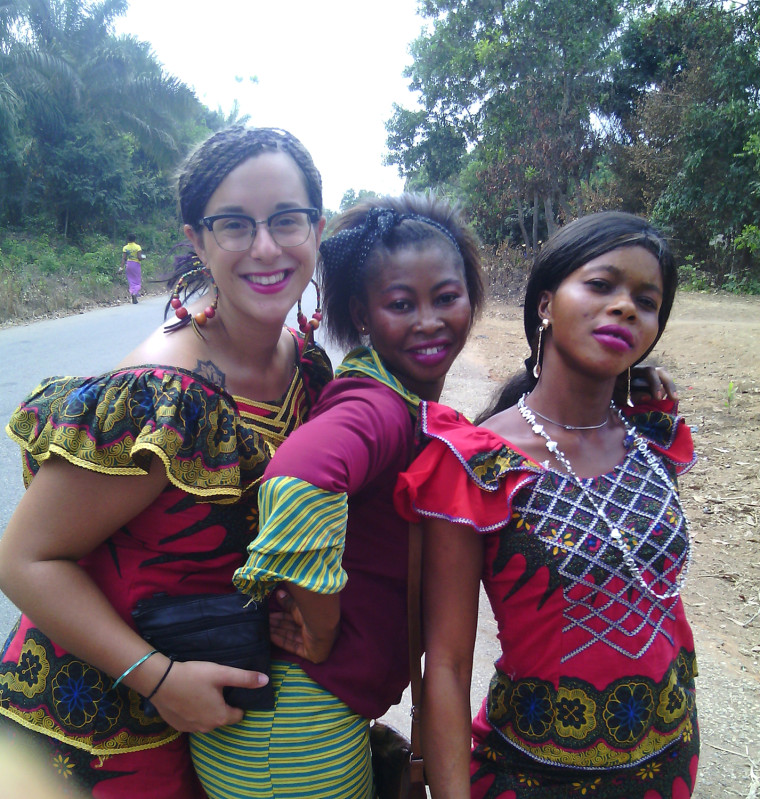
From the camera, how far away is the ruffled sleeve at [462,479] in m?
1.33

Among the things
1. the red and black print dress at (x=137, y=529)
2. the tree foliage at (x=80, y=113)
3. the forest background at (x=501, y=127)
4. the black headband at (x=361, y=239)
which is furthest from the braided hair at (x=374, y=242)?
the tree foliage at (x=80, y=113)

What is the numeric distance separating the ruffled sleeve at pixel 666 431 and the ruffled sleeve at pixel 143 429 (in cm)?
99

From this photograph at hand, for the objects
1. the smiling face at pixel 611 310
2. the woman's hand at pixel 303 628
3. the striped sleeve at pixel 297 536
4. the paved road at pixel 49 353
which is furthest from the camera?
the paved road at pixel 49 353

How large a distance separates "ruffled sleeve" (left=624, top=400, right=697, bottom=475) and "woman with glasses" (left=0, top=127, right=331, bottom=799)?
3.10 ft

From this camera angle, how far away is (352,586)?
1377 mm

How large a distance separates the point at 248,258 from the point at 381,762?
1.25 m

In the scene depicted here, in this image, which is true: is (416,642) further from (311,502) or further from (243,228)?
(243,228)

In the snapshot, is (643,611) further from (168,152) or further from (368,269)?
(168,152)

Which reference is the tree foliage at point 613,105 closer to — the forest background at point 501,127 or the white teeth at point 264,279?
the forest background at point 501,127

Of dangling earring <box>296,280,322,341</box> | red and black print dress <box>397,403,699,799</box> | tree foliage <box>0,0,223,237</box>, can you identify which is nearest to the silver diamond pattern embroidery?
red and black print dress <box>397,403,699,799</box>

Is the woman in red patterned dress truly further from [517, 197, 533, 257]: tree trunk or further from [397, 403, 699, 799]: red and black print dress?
[517, 197, 533, 257]: tree trunk

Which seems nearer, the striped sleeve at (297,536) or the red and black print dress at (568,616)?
the striped sleeve at (297,536)

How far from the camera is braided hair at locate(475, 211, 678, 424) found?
1.53 meters

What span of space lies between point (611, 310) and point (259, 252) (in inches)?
33.3
